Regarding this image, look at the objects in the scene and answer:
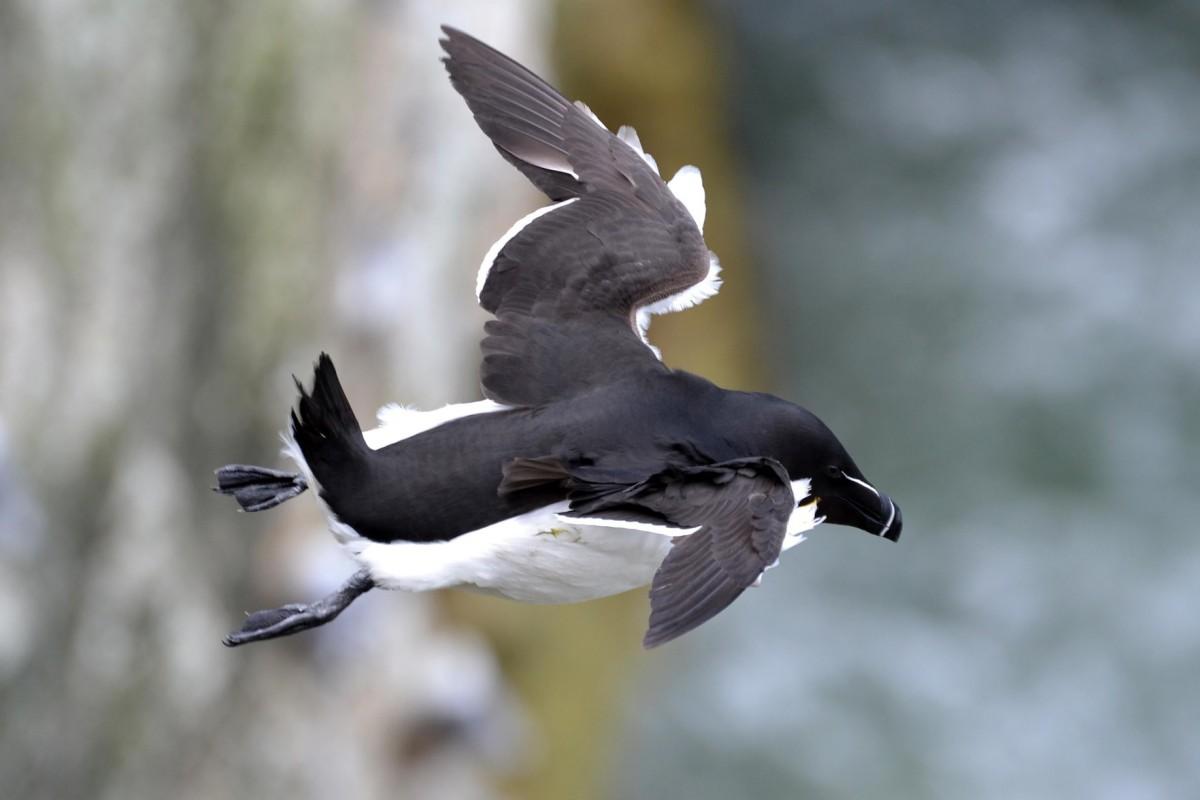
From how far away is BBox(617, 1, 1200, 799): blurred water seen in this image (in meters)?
10.5

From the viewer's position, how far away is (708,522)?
8.21ft

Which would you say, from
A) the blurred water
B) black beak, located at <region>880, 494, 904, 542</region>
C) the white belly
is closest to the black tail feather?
the white belly

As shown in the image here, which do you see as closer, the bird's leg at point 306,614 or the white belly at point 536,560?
the white belly at point 536,560

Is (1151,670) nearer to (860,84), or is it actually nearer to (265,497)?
(860,84)

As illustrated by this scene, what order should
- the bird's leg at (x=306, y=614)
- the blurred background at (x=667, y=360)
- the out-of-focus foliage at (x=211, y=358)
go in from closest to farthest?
1. the bird's leg at (x=306, y=614)
2. the out-of-focus foliage at (x=211, y=358)
3. the blurred background at (x=667, y=360)

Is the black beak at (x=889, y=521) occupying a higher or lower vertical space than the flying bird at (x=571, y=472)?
lower

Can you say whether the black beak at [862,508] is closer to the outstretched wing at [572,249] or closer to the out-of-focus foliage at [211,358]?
the outstretched wing at [572,249]

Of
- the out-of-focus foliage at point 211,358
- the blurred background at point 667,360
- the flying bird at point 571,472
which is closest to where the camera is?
the flying bird at point 571,472

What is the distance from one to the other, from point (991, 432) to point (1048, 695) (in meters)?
2.05

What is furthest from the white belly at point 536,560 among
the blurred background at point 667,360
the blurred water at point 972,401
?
the blurred water at point 972,401

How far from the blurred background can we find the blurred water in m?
0.03

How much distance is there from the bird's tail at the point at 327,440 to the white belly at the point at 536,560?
16 cm

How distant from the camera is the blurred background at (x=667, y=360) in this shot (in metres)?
5.84

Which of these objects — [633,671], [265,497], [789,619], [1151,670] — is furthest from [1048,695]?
[265,497]
